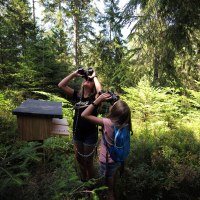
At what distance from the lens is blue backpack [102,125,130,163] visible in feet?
12.4

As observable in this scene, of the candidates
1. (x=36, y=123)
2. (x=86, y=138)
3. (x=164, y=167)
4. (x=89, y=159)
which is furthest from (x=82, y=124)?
(x=164, y=167)

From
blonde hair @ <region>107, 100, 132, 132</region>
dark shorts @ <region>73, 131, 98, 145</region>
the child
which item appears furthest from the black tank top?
blonde hair @ <region>107, 100, 132, 132</region>

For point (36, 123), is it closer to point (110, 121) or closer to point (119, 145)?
point (110, 121)

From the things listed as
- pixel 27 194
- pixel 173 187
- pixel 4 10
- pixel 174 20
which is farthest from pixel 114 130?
pixel 4 10

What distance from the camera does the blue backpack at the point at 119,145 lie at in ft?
12.4

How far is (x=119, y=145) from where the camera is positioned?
380 cm

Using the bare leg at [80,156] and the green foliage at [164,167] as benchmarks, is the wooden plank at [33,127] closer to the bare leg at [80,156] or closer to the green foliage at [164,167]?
the bare leg at [80,156]

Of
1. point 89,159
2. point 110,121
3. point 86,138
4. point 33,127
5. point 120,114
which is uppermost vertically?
point 120,114

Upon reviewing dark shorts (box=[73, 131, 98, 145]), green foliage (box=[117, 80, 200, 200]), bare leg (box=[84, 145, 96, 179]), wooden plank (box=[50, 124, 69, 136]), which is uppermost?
wooden plank (box=[50, 124, 69, 136])

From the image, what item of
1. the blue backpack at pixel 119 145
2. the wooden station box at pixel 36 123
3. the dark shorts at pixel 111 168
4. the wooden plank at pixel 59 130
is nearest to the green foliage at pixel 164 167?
the dark shorts at pixel 111 168

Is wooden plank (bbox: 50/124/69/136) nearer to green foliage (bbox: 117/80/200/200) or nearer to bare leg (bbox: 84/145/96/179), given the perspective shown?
bare leg (bbox: 84/145/96/179)

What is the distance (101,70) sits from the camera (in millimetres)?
20344

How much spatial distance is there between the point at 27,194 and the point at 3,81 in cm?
1101

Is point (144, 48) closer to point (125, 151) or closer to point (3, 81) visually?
point (3, 81)
